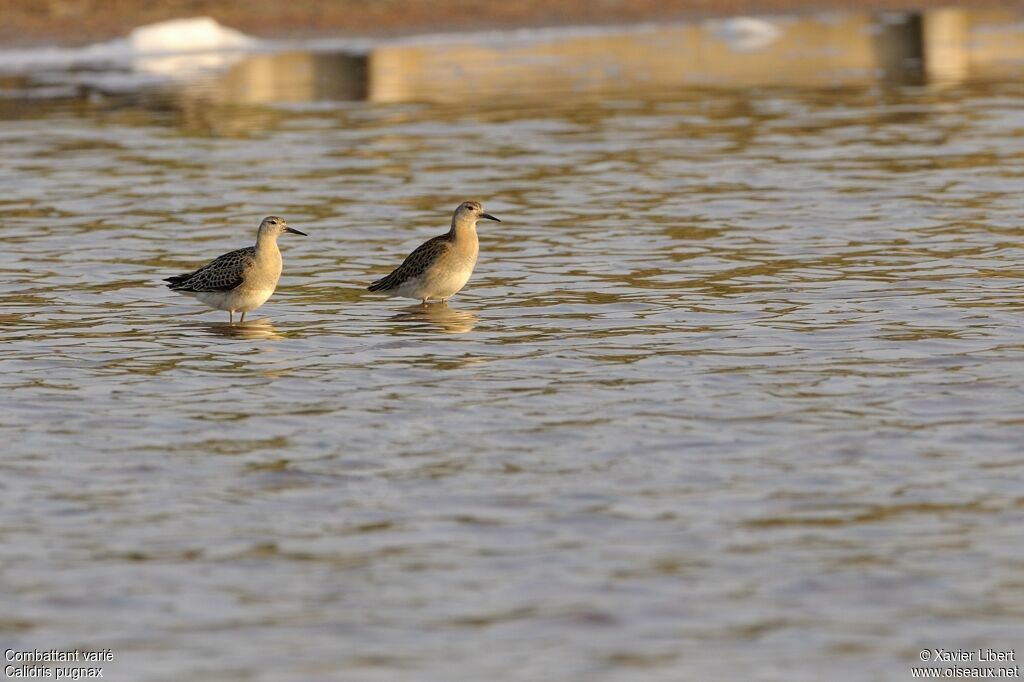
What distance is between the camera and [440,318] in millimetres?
16969

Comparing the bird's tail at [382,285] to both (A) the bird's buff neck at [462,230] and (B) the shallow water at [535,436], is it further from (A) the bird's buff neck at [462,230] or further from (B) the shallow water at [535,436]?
(A) the bird's buff neck at [462,230]

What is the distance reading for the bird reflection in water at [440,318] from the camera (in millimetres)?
16391

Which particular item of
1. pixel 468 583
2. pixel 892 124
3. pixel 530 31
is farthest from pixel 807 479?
pixel 530 31

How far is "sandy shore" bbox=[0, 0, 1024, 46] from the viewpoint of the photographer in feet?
170

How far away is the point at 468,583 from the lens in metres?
9.24

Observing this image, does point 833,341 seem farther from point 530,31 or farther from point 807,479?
point 530,31

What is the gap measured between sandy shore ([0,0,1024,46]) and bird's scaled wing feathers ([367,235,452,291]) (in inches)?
1388

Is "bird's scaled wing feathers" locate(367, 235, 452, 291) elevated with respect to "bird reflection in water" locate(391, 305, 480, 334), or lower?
elevated

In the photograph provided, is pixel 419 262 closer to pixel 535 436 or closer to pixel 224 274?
pixel 224 274

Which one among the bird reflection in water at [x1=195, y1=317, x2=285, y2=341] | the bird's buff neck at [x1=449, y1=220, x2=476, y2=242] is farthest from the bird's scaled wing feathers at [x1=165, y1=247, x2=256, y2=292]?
the bird's buff neck at [x1=449, y1=220, x2=476, y2=242]

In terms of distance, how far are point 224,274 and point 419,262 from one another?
186 cm

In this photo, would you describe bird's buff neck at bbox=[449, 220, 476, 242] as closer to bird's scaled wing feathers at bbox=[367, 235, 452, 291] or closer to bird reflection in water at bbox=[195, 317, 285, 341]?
bird's scaled wing feathers at bbox=[367, 235, 452, 291]

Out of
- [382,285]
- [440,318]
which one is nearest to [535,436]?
[440,318]

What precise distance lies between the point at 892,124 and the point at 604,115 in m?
5.44
